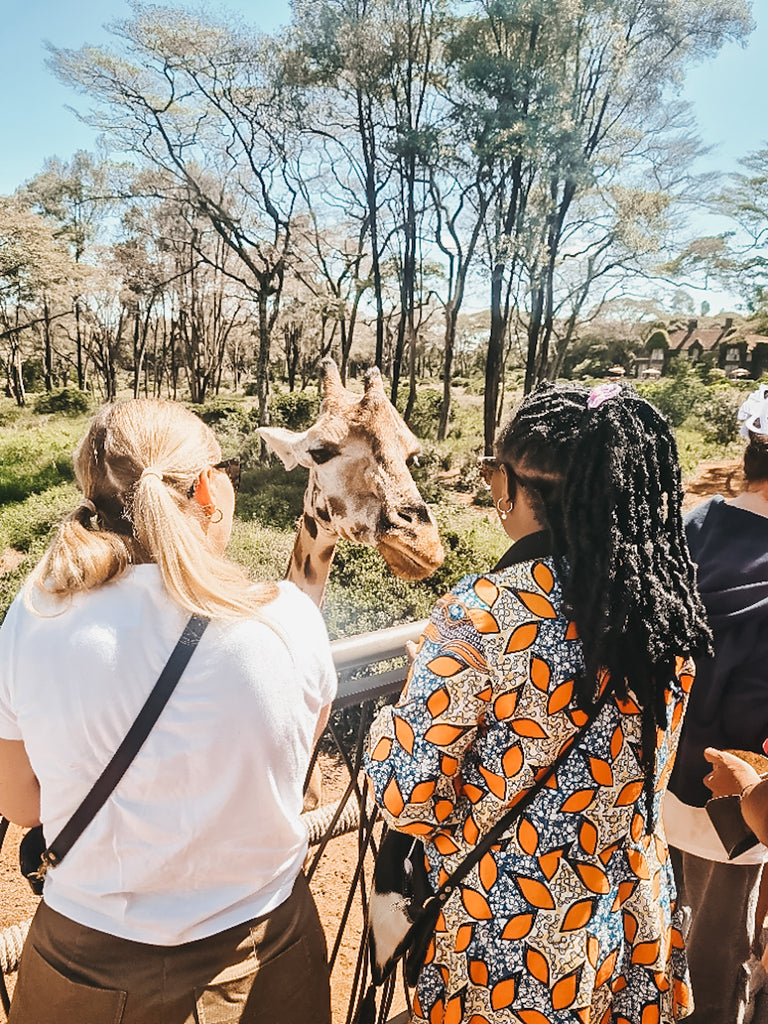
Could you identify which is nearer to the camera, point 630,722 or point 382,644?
point 630,722

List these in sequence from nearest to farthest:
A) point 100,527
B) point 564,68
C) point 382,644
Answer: point 100,527, point 382,644, point 564,68

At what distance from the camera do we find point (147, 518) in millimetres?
1060

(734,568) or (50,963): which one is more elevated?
(734,568)

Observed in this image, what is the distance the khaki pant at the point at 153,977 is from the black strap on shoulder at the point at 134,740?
16 centimetres

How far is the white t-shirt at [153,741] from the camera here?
0.99m

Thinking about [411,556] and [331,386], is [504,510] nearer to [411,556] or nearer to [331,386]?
[411,556]

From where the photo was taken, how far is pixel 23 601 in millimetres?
1025

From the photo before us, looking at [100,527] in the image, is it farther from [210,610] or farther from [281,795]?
[281,795]

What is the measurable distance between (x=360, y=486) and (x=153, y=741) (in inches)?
90.1

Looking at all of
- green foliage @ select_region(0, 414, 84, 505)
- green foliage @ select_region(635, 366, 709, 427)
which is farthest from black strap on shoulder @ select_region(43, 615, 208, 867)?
green foliage @ select_region(635, 366, 709, 427)

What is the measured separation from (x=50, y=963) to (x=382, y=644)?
907 mm

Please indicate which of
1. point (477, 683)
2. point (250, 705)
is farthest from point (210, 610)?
point (477, 683)

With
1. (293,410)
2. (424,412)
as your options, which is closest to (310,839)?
(293,410)

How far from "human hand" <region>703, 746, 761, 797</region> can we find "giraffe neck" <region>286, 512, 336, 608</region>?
6.86ft
